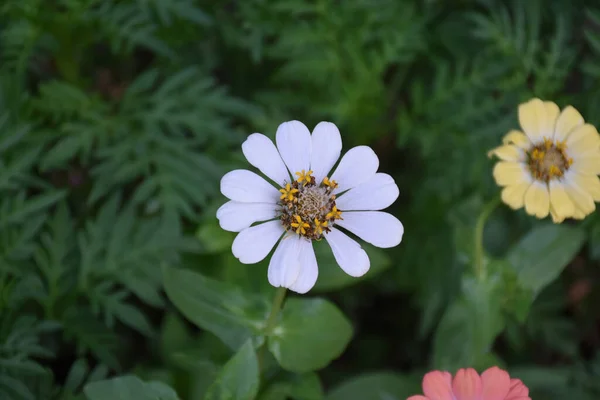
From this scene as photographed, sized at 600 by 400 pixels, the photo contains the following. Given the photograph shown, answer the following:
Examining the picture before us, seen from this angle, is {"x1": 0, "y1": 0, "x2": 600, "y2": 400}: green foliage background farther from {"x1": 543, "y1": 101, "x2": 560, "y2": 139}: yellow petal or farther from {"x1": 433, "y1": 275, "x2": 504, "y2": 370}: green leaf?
{"x1": 543, "y1": 101, "x2": 560, "y2": 139}: yellow petal

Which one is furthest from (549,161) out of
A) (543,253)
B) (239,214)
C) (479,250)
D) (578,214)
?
(239,214)

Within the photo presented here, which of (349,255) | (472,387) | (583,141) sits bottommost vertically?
(472,387)

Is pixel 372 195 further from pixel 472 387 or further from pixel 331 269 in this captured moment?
pixel 331 269

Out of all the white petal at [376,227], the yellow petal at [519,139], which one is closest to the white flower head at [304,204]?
the white petal at [376,227]

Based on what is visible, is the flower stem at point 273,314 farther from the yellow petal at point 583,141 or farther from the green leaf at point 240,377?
the yellow petal at point 583,141

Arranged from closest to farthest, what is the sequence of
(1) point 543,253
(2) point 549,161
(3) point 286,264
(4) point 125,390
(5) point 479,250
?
(3) point 286,264, (4) point 125,390, (2) point 549,161, (5) point 479,250, (1) point 543,253

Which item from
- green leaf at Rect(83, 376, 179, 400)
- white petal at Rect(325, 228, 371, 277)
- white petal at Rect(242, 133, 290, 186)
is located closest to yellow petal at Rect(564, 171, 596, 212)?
white petal at Rect(325, 228, 371, 277)

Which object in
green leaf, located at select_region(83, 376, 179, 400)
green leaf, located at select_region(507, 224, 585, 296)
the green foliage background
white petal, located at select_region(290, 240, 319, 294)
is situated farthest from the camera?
green leaf, located at select_region(507, 224, 585, 296)

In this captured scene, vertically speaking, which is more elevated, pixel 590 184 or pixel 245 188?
pixel 590 184
